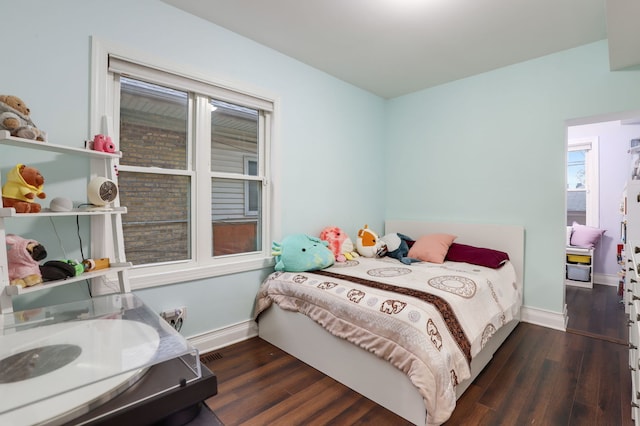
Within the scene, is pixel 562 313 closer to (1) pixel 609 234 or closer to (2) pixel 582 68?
(2) pixel 582 68

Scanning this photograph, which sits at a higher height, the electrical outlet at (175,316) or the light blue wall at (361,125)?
the light blue wall at (361,125)

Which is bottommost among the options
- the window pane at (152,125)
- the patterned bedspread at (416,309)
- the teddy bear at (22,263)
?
the patterned bedspread at (416,309)

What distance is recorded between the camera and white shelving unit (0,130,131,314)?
1259mm

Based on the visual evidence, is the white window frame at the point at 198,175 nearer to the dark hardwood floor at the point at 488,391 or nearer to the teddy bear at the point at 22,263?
the teddy bear at the point at 22,263

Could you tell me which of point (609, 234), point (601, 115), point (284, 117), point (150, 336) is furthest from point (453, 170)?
point (150, 336)

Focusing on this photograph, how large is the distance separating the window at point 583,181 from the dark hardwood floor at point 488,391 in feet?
9.06

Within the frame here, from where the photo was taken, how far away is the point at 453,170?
3.33 metres

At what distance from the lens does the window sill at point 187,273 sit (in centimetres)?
199

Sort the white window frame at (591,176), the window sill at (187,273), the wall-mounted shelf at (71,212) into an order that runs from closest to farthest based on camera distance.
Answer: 1. the wall-mounted shelf at (71,212)
2. the window sill at (187,273)
3. the white window frame at (591,176)

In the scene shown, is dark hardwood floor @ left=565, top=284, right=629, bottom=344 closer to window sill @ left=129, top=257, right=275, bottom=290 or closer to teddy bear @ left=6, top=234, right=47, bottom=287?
window sill @ left=129, top=257, right=275, bottom=290

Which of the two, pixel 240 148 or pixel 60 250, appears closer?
pixel 60 250

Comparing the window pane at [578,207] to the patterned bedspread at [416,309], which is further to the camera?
the window pane at [578,207]

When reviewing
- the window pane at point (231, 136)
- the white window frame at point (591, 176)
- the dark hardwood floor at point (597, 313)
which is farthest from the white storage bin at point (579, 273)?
the window pane at point (231, 136)

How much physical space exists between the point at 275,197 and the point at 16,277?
169 cm
